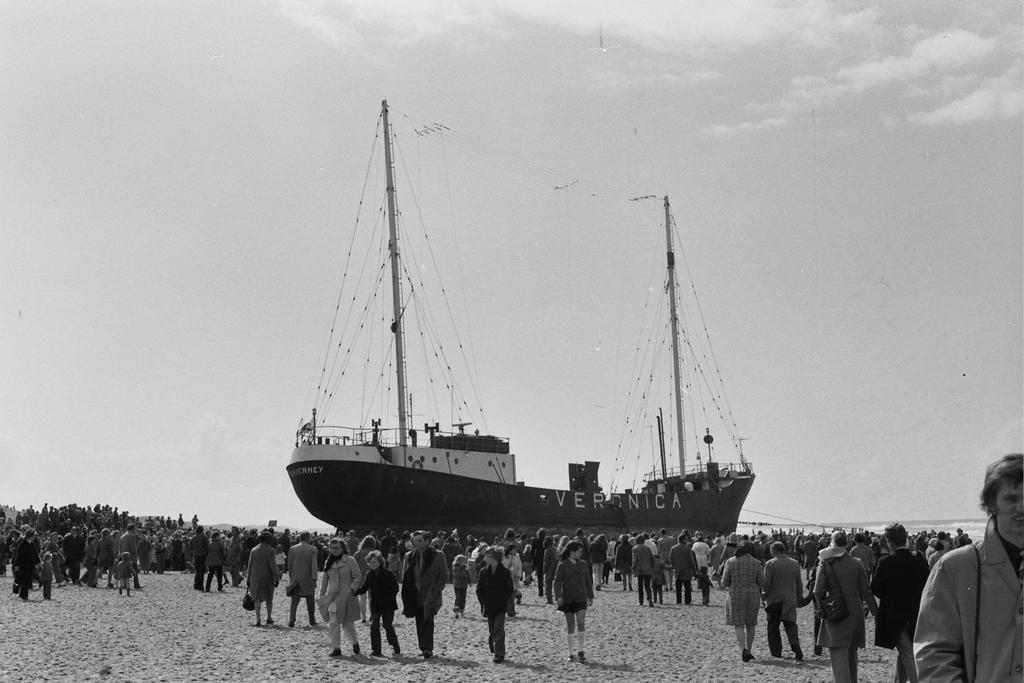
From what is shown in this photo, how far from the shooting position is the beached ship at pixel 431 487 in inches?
1940

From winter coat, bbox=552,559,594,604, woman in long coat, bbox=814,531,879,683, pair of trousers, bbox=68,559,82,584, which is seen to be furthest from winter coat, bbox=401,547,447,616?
pair of trousers, bbox=68,559,82,584

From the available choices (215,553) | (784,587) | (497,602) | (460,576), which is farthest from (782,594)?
(215,553)

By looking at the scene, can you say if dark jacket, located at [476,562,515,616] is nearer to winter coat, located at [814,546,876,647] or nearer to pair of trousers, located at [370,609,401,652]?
pair of trousers, located at [370,609,401,652]

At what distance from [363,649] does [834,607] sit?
7.24 meters

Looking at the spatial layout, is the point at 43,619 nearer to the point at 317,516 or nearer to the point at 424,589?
the point at 424,589

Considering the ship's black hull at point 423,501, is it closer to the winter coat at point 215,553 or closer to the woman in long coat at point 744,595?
the winter coat at point 215,553

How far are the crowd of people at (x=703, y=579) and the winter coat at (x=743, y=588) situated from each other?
0.01m

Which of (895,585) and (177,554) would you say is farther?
(177,554)

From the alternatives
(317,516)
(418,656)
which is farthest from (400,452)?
(418,656)

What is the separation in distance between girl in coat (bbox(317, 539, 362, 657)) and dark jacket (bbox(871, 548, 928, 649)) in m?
7.13

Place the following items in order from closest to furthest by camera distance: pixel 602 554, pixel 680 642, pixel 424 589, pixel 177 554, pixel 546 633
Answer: pixel 424 589
pixel 680 642
pixel 546 633
pixel 602 554
pixel 177 554

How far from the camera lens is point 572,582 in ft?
47.1

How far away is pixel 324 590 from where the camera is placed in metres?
15.1

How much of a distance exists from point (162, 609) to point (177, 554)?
17920 millimetres
